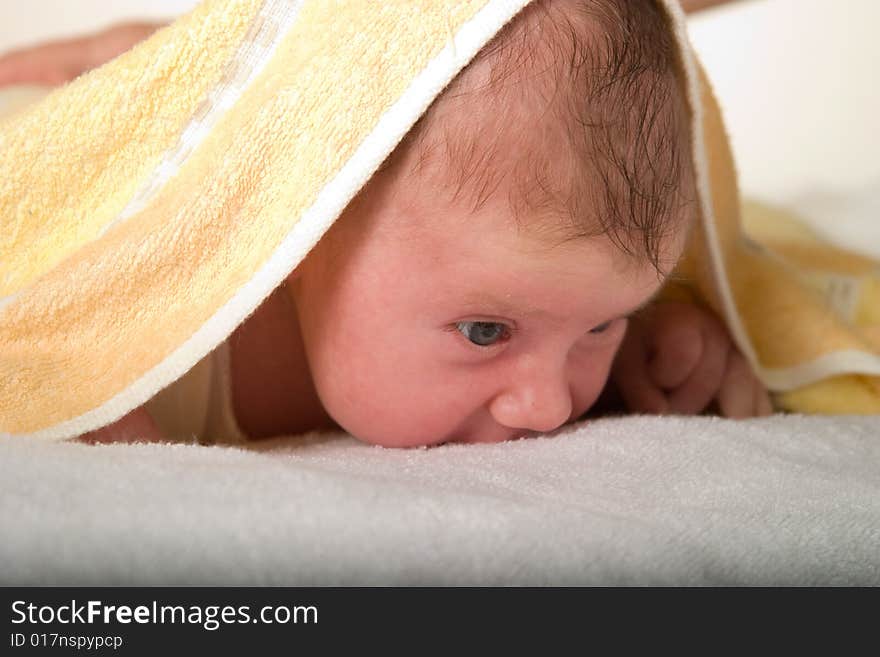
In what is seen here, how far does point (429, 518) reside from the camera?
0.49m

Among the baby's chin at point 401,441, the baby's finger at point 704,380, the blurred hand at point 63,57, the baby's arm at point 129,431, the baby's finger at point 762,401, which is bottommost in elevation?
the baby's chin at point 401,441

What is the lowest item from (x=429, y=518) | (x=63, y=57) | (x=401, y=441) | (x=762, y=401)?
(x=429, y=518)

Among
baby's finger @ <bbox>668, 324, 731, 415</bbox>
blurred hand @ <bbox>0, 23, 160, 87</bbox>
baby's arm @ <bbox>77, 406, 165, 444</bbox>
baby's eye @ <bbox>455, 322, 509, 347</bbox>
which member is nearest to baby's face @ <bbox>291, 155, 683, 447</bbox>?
baby's eye @ <bbox>455, 322, 509, 347</bbox>

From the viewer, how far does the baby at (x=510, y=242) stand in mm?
653

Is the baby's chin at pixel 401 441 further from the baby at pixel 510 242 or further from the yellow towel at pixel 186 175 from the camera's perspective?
the yellow towel at pixel 186 175

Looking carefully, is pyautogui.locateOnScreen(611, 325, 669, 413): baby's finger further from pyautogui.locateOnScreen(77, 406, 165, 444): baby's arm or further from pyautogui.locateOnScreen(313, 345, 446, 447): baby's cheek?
pyautogui.locateOnScreen(77, 406, 165, 444): baby's arm

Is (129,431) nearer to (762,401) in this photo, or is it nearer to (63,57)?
(762,401)

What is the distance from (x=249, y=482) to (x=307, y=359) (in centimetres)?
32

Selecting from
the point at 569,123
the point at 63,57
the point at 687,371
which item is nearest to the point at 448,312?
the point at 569,123

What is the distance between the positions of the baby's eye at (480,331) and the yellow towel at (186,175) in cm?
14

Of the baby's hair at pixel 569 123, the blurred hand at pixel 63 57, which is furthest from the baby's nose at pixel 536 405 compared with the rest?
the blurred hand at pixel 63 57

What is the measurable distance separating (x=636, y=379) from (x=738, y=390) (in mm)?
111
